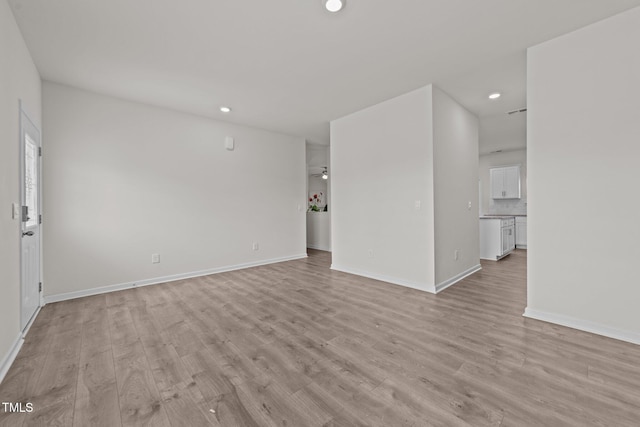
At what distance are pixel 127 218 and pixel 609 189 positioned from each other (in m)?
5.45

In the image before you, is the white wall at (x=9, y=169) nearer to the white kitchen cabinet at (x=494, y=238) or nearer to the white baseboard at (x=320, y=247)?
the white baseboard at (x=320, y=247)

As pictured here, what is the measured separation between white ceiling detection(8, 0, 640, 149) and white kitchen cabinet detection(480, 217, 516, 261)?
2594 millimetres

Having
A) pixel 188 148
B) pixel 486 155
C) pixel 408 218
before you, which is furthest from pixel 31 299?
pixel 486 155

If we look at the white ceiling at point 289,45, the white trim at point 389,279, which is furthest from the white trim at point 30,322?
the white trim at point 389,279

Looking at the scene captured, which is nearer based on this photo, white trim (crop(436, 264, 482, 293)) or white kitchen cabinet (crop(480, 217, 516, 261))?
white trim (crop(436, 264, 482, 293))

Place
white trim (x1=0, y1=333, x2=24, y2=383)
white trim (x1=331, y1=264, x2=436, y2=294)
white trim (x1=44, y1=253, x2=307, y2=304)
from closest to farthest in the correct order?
white trim (x1=0, y1=333, x2=24, y2=383) < white trim (x1=44, y1=253, x2=307, y2=304) < white trim (x1=331, y1=264, x2=436, y2=294)

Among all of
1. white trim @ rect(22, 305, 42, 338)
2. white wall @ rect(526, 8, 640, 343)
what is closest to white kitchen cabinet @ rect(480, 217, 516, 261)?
white wall @ rect(526, 8, 640, 343)

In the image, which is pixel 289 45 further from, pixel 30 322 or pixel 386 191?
pixel 30 322

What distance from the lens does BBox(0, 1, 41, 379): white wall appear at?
1.90 meters

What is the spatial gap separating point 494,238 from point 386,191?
3166 millimetres

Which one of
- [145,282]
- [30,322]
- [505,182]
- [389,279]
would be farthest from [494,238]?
[30,322]

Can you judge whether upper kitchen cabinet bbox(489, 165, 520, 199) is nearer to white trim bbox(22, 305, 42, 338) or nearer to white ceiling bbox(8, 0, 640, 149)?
white ceiling bbox(8, 0, 640, 149)

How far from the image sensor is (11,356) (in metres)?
1.99

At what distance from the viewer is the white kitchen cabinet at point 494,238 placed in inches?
217
